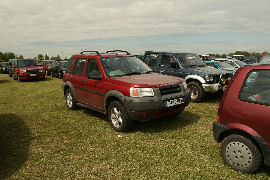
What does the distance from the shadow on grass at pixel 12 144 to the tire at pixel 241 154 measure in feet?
11.4

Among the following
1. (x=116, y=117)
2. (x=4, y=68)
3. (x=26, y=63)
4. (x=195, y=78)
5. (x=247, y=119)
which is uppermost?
(x=26, y=63)

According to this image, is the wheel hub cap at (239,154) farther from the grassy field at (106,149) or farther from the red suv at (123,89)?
the red suv at (123,89)

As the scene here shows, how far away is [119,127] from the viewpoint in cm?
514

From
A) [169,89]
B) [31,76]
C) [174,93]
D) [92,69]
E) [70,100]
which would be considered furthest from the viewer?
[31,76]

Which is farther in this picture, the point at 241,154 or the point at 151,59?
the point at 151,59

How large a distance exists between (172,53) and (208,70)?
5.08ft

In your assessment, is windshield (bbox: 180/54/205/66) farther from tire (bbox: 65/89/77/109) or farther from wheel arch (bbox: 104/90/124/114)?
tire (bbox: 65/89/77/109)

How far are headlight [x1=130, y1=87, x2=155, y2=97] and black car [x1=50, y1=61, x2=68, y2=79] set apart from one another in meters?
14.3

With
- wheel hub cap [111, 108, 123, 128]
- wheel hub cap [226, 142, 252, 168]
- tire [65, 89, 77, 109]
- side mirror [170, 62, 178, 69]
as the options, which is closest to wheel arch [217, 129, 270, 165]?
wheel hub cap [226, 142, 252, 168]

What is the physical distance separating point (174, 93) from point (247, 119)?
2.11 meters

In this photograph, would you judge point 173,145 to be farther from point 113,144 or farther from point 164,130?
point 113,144

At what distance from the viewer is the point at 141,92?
4.63 metres

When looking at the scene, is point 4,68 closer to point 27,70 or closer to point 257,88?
point 27,70

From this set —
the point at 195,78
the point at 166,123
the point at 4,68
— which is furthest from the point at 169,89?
the point at 4,68
